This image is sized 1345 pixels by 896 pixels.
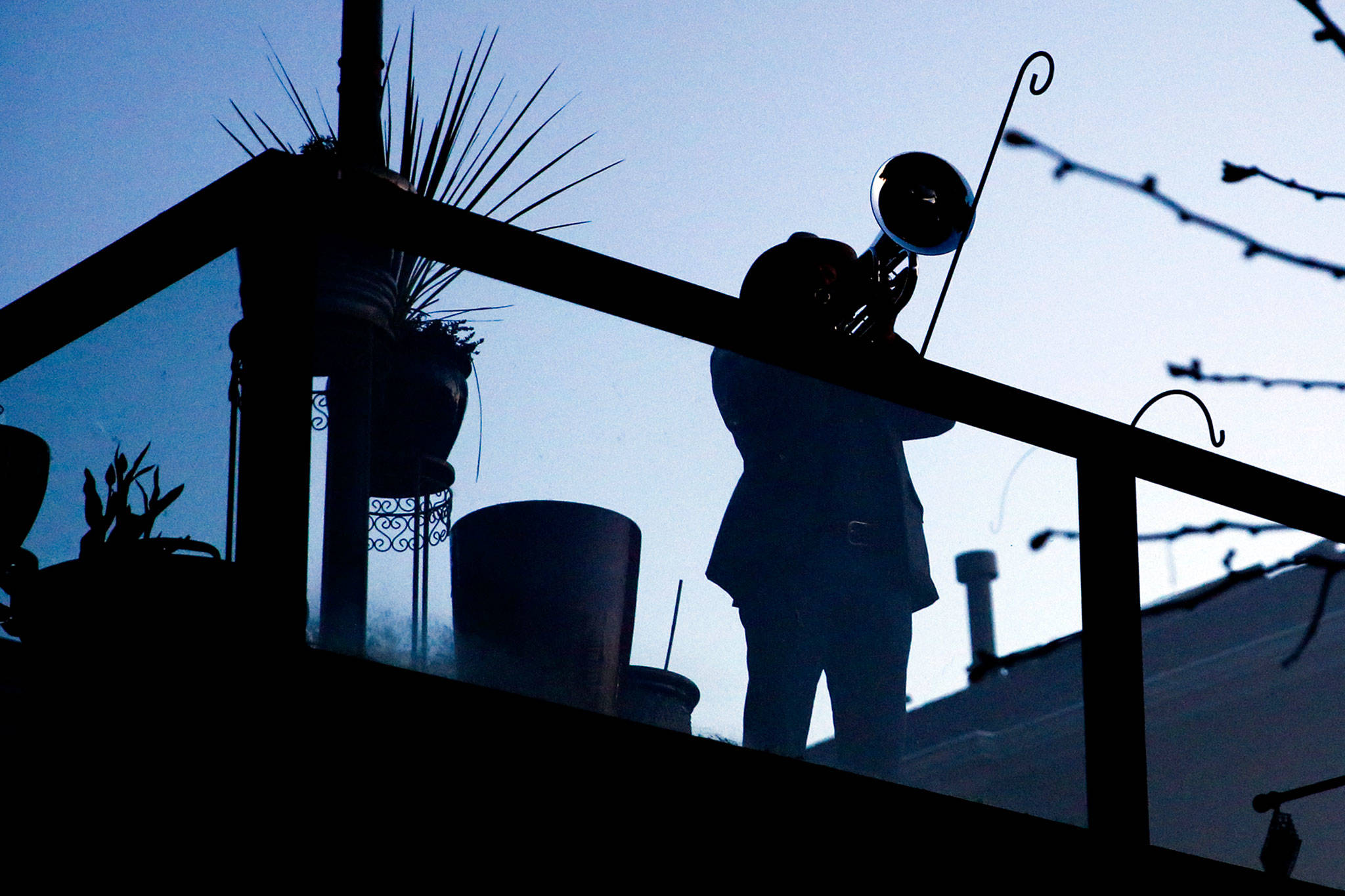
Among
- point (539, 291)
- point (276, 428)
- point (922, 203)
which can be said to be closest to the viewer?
point (276, 428)

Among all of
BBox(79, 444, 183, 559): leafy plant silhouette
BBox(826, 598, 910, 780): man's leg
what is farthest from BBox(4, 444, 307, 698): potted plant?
BBox(826, 598, 910, 780): man's leg

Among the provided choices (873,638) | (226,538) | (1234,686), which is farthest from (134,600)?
(1234,686)

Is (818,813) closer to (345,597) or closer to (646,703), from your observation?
(646,703)

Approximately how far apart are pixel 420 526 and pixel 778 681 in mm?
950

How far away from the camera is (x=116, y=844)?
2.78 metres

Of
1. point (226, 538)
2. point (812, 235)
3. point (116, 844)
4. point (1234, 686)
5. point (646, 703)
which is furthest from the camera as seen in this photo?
point (812, 235)

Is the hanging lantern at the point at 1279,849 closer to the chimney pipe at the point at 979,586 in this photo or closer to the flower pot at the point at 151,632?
the chimney pipe at the point at 979,586

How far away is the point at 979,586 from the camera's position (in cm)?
346

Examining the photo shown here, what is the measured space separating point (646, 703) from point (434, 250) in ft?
3.21

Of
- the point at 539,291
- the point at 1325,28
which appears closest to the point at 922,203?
the point at 539,291

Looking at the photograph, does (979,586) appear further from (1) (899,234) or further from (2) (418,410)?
(1) (899,234)

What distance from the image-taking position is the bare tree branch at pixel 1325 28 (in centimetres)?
144

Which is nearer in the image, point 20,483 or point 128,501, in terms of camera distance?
point 128,501

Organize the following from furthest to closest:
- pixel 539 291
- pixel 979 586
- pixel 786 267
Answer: pixel 786 267 → pixel 979 586 → pixel 539 291
